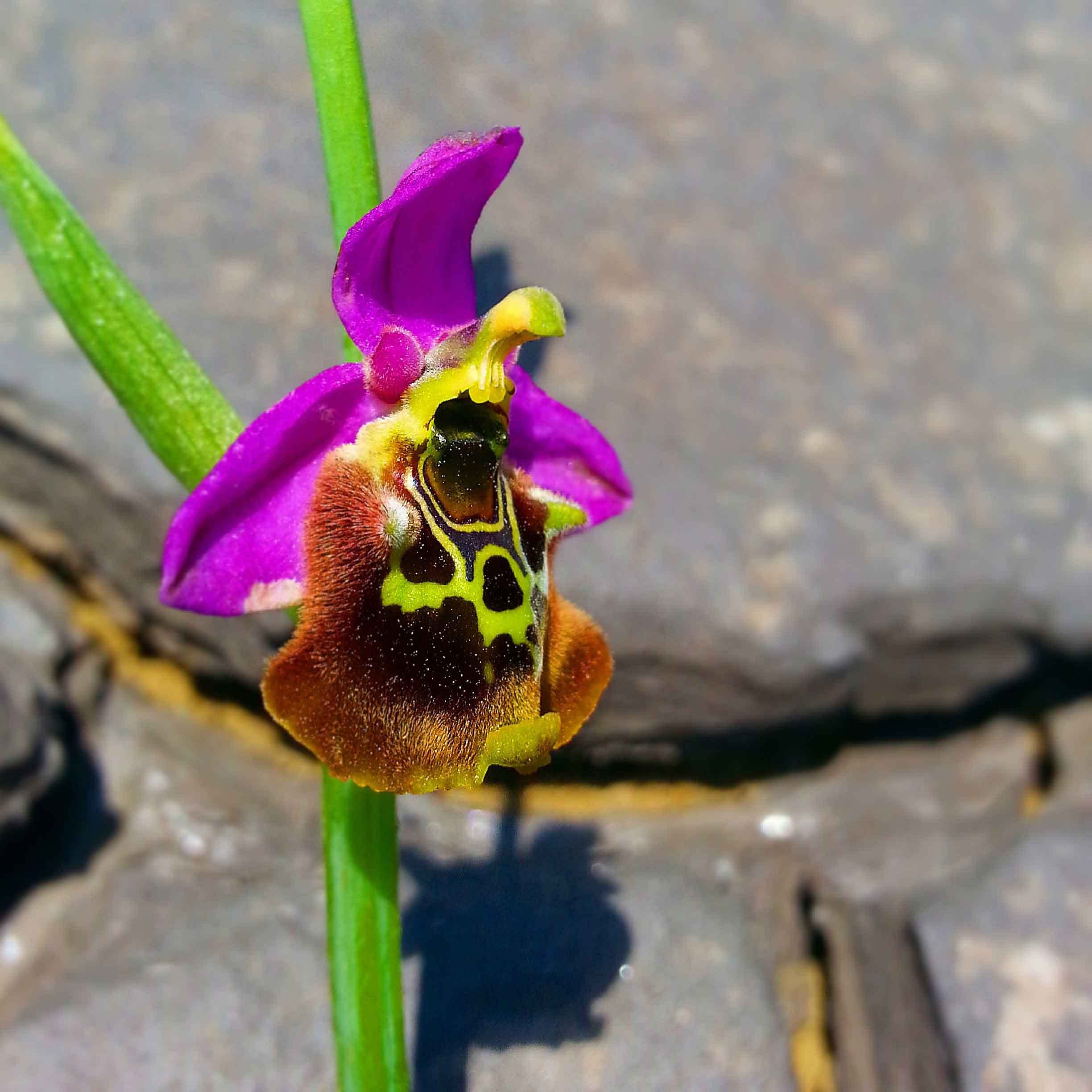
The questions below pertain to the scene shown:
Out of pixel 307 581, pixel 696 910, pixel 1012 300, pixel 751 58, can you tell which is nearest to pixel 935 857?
pixel 696 910

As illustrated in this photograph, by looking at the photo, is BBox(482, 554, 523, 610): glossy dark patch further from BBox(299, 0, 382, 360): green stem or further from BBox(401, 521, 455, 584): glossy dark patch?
BBox(299, 0, 382, 360): green stem

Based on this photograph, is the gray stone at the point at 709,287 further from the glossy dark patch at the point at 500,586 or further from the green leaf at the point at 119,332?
the glossy dark patch at the point at 500,586

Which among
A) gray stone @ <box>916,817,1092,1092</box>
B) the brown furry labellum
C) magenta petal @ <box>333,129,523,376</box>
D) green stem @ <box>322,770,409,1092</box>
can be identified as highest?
magenta petal @ <box>333,129,523,376</box>

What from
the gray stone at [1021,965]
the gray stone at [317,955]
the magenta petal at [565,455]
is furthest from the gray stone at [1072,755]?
the magenta petal at [565,455]

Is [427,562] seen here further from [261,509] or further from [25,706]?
[25,706]

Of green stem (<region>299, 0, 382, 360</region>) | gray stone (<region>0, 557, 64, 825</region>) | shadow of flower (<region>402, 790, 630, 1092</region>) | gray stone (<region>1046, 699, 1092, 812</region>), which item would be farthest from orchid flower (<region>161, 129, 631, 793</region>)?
gray stone (<region>1046, 699, 1092, 812</region>)

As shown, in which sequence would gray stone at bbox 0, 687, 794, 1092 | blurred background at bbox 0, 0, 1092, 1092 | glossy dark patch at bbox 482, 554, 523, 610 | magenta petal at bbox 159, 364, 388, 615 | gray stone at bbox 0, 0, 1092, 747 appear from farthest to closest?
gray stone at bbox 0, 0, 1092, 747 → blurred background at bbox 0, 0, 1092, 1092 → gray stone at bbox 0, 687, 794, 1092 → glossy dark patch at bbox 482, 554, 523, 610 → magenta petal at bbox 159, 364, 388, 615
